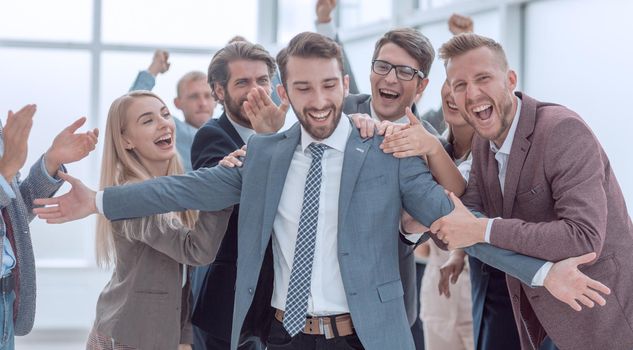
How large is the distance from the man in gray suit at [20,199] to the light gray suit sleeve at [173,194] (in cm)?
24

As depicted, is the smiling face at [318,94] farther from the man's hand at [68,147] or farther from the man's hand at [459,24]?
the man's hand at [459,24]

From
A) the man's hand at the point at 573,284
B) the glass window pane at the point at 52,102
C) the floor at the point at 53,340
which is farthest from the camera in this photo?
the glass window pane at the point at 52,102

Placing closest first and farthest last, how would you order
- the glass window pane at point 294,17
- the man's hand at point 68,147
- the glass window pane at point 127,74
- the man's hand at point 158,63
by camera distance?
the man's hand at point 68,147, the man's hand at point 158,63, the glass window pane at point 127,74, the glass window pane at point 294,17

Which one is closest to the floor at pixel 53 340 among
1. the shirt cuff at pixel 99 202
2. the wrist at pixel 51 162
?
the wrist at pixel 51 162

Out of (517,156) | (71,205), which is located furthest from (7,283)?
(517,156)

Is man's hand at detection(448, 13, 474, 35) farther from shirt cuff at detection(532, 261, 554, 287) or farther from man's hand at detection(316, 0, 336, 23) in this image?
shirt cuff at detection(532, 261, 554, 287)

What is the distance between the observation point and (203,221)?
109 inches

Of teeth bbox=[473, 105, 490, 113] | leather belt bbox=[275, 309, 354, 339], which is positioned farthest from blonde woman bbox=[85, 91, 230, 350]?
teeth bbox=[473, 105, 490, 113]

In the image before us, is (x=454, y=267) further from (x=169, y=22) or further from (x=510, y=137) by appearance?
(x=169, y=22)

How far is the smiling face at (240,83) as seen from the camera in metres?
3.28

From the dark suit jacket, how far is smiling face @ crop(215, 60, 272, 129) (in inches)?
6.1

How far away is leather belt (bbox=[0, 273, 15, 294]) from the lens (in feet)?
8.47

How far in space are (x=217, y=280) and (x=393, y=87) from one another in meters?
0.95

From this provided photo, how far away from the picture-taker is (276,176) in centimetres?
249
